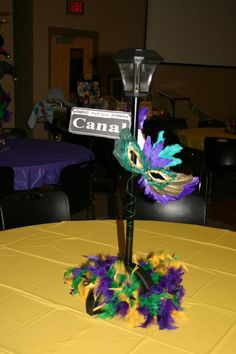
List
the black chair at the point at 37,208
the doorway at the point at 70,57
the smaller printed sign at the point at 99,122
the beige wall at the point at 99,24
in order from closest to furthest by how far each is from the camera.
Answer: the smaller printed sign at the point at 99,122 → the black chair at the point at 37,208 → the beige wall at the point at 99,24 → the doorway at the point at 70,57

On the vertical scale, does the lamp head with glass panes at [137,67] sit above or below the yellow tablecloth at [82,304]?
above

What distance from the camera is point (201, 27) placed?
7988 mm

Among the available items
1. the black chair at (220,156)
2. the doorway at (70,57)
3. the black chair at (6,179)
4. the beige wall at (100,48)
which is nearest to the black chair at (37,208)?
the black chair at (6,179)

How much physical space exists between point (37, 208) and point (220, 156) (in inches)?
106

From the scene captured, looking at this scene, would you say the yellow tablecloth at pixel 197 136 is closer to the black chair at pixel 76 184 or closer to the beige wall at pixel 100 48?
the black chair at pixel 76 184

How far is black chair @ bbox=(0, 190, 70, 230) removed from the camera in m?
2.20

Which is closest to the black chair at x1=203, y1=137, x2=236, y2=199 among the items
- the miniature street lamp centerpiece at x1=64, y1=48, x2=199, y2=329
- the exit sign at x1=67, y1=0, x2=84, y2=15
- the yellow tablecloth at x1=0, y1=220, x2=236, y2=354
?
the yellow tablecloth at x1=0, y1=220, x2=236, y2=354

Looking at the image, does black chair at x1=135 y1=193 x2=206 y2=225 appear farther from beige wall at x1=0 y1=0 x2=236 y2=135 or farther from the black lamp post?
beige wall at x1=0 y1=0 x2=236 y2=135

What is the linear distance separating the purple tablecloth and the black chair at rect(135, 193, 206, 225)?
3.00 ft

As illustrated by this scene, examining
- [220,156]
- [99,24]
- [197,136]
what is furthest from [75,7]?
[220,156]

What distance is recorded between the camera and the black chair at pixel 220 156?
14.4ft

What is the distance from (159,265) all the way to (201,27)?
7.37 metres

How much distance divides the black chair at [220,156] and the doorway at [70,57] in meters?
2.95

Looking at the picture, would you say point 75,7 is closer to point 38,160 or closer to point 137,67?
point 38,160
